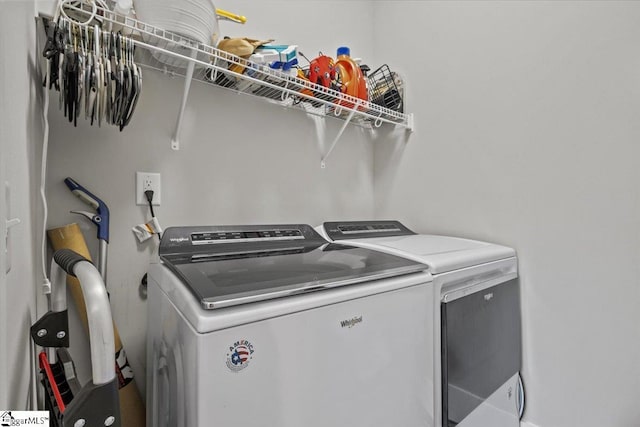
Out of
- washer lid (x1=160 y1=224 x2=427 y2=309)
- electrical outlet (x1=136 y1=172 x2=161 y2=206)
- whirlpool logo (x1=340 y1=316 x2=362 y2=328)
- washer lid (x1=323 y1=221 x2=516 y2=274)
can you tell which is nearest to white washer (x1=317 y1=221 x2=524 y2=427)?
washer lid (x1=323 y1=221 x2=516 y2=274)

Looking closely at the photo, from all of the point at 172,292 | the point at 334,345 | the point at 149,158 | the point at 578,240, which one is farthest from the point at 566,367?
the point at 149,158

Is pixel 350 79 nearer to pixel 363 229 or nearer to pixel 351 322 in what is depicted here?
pixel 363 229

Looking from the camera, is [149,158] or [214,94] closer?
[149,158]

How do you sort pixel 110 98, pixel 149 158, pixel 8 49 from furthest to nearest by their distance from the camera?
pixel 149 158 → pixel 110 98 → pixel 8 49

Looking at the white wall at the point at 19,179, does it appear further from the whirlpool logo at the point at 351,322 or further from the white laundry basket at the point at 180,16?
the whirlpool logo at the point at 351,322

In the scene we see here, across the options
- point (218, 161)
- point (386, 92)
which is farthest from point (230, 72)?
point (386, 92)

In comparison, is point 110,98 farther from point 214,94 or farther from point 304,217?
point 304,217

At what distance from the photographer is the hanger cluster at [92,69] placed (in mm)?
855

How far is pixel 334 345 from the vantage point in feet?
2.67

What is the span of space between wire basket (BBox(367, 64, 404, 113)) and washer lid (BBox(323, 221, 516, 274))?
683 millimetres

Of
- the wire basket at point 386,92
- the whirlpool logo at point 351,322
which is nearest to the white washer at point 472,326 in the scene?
the whirlpool logo at point 351,322

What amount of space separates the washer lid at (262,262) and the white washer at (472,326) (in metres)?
0.13

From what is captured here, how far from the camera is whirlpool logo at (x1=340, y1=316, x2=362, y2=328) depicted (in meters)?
0.84

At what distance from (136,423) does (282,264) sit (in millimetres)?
758
